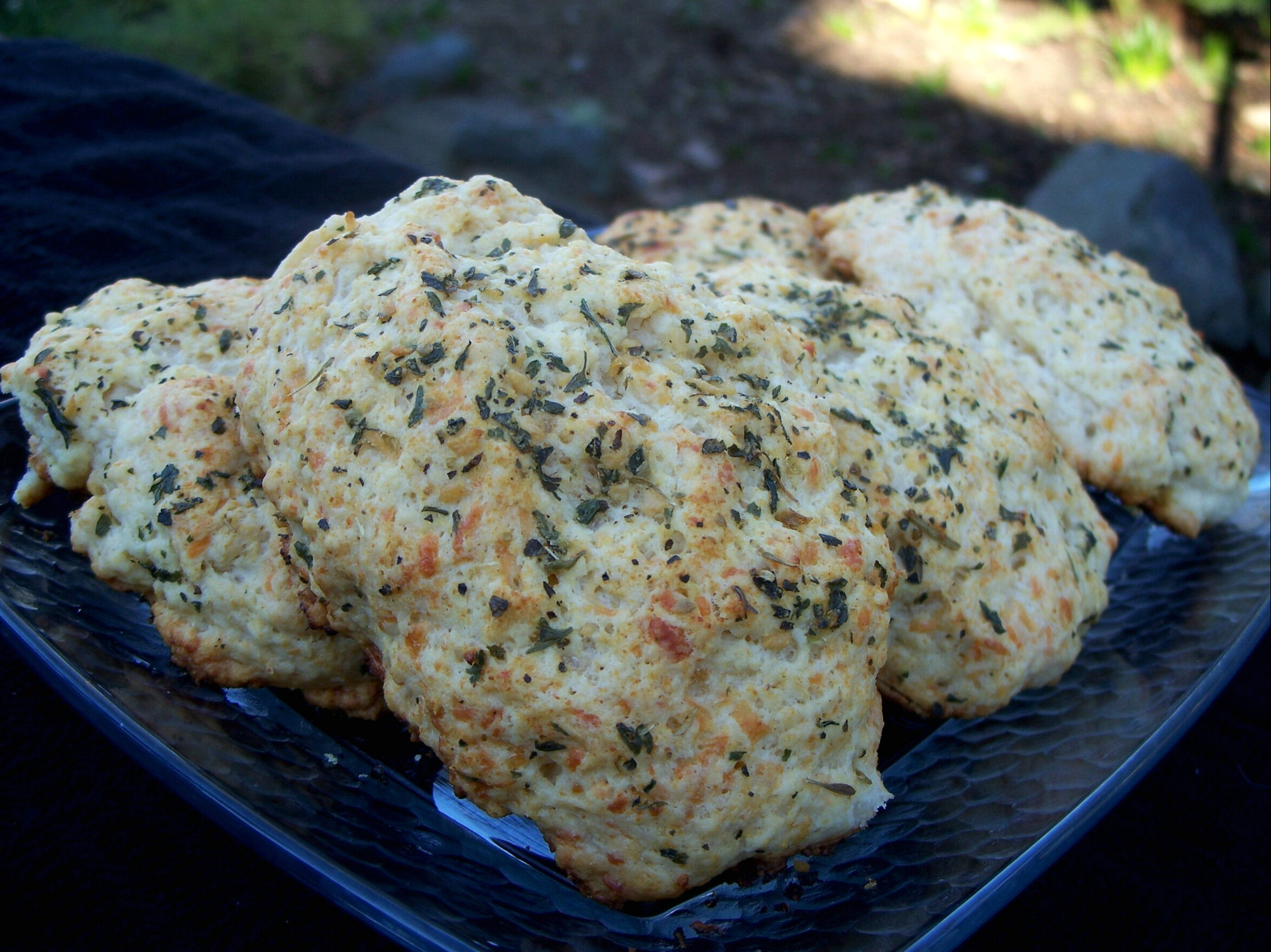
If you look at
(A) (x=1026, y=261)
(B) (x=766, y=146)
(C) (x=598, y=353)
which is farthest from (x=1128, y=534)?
(B) (x=766, y=146)

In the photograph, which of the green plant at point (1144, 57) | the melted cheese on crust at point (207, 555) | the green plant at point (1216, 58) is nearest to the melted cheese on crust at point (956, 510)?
the melted cheese on crust at point (207, 555)

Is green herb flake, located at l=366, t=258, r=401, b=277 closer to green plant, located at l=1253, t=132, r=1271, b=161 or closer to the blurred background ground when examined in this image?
the blurred background ground

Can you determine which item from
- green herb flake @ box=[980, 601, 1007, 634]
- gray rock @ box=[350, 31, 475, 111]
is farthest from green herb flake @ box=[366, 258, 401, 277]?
gray rock @ box=[350, 31, 475, 111]

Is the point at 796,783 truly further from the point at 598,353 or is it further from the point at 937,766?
the point at 598,353

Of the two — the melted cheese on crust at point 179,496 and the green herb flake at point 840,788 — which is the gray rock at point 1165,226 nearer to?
the green herb flake at point 840,788

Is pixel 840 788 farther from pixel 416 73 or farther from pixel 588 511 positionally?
pixel 416 73
